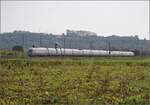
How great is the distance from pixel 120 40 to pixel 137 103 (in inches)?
4250

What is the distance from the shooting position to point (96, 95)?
16031mm

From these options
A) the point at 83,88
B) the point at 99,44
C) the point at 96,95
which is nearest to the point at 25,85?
the point at 83,88

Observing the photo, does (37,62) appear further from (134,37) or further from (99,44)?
(134,37)

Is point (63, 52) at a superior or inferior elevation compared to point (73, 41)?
inferior

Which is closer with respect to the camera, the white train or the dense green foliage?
the white train

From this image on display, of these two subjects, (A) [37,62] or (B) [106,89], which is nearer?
(B) [106,89]

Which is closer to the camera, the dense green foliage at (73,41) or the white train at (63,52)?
the white train at (63,52)

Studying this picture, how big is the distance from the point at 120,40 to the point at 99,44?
11.4m

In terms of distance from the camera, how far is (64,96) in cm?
1523

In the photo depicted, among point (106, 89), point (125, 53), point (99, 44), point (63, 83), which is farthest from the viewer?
point (99, 44)

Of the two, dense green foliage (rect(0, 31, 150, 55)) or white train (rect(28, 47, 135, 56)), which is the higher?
dense green foliage (rect(0, 31, 150, 55))

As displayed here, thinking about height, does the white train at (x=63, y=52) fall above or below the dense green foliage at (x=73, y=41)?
below

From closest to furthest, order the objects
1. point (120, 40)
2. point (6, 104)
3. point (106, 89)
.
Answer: point (6, 104)
point (106, 89)
point (120, 40)

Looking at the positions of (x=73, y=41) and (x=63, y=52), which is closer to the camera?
(x=63, y=52)
